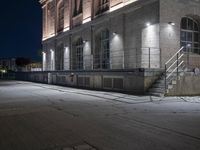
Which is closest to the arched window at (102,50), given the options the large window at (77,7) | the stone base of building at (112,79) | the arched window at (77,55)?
the stone base of building at (112,79)

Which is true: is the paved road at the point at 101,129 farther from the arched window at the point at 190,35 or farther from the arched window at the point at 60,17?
the arched window at the point at 60,17

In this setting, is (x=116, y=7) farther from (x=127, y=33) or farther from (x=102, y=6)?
(x=102, y=6)

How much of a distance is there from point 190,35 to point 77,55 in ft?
45.2

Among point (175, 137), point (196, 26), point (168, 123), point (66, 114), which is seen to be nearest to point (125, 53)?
point (196, 26)

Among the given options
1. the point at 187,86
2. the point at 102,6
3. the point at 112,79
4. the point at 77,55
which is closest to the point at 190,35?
the point at 187,86

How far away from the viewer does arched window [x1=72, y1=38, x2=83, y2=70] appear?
91.1 feet

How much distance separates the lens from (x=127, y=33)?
19625mm

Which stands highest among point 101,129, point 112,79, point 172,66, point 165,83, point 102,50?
point 102,50

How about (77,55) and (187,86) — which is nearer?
(187,86)

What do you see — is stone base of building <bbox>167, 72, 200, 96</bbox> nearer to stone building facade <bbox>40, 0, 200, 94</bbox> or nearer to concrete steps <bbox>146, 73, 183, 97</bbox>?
concrete steps <bbox>146, 73, 183, 97</bbox>

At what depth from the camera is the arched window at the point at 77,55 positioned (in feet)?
91.1

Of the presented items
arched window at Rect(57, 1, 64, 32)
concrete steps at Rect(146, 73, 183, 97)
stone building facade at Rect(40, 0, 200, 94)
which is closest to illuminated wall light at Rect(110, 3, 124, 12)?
stone building facade at Rect(40, 0, 200, 94)

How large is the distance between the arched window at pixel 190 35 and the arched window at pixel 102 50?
6.69 meters

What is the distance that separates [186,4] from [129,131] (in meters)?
13.3
